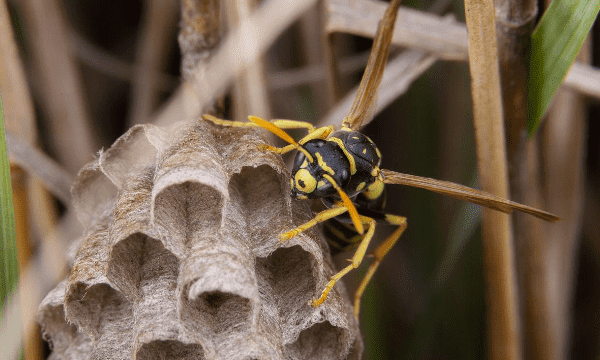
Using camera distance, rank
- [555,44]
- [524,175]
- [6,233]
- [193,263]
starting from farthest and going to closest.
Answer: [524,175]
[555,44]
[6,233]
[193,263]

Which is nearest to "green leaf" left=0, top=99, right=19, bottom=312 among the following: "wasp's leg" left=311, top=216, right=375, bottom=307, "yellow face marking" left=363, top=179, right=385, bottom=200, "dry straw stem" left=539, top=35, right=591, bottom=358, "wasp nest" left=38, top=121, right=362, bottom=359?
"wasp nest" left=38, top=121, right=362, bottom=359

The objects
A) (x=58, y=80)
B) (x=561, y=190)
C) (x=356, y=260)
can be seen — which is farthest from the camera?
(x=58, y=80)

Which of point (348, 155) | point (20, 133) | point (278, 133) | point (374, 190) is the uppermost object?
point (20, 133)

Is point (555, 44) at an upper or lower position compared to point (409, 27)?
lower

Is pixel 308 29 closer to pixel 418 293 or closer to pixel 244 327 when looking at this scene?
pixel 418 293

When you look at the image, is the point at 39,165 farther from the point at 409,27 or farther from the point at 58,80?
the point at 409,27

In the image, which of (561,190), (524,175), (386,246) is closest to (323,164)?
(386,246)

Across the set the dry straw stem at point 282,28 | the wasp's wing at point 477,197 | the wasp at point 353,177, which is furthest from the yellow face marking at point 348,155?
the dry straw stem at point 282,28
